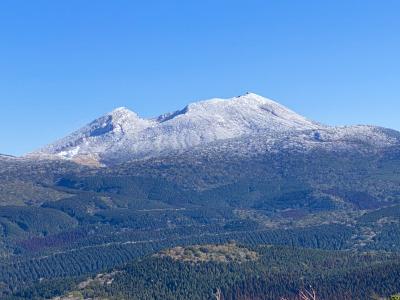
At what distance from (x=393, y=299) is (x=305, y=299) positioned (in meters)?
36.6

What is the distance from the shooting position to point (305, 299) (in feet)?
270

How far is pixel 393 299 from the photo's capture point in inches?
4513

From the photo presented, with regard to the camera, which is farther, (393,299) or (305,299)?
(393,299)
